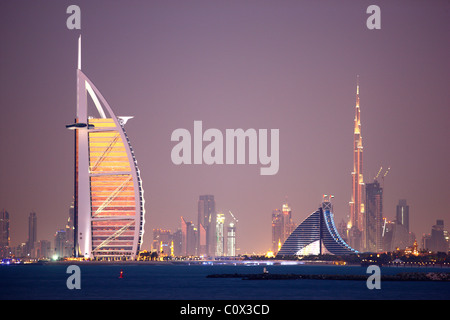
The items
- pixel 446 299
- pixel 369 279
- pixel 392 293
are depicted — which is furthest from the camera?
pixel 369 279
